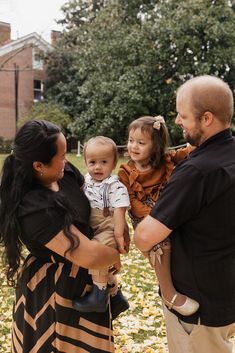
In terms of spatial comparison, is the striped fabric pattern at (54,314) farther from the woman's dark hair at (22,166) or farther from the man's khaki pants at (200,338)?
the man's khaki pants at (200,338)

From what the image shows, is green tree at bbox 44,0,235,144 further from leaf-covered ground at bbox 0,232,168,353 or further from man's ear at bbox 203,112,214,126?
man's ear at bbox 203,112,214,126

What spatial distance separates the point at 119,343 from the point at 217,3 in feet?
56.1

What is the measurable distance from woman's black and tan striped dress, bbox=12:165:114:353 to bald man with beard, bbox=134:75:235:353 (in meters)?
0.41

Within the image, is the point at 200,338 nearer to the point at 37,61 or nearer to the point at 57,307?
the point at 57,307

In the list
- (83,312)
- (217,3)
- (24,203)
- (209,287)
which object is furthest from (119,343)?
(217,3)

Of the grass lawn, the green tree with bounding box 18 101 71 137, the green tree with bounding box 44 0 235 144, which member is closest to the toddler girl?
the grass lawn

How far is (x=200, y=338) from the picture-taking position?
2.17 m

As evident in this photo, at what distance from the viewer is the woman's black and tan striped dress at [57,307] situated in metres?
2.24

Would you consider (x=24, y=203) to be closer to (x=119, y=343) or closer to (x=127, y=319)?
(x=119, y=343)

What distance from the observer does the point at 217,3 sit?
59.5 ft

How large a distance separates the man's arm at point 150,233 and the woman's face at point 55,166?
1.62 ft

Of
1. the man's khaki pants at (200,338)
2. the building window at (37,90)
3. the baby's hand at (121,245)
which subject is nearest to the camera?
the man's khaki pants at (200,338)

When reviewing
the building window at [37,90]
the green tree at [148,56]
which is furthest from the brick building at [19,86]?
the green tree at [148,56]

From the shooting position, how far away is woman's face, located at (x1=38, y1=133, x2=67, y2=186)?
2.10 metres
